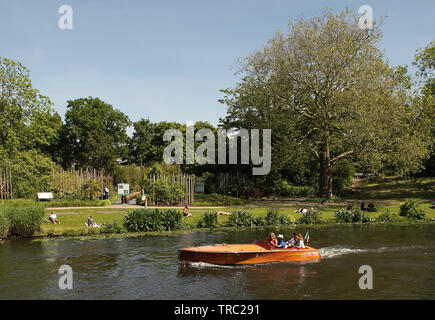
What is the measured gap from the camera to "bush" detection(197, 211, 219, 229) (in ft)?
119

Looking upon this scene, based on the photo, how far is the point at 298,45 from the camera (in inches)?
1858

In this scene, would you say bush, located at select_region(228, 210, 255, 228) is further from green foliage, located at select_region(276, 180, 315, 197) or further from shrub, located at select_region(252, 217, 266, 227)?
green foliage, located at select_region(276, 180, 315, 197)

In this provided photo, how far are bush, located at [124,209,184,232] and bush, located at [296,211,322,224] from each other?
1169cm

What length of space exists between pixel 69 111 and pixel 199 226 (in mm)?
57791

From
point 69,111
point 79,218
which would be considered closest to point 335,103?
point 79,218

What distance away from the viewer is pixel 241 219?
37.3m

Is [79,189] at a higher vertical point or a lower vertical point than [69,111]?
lower

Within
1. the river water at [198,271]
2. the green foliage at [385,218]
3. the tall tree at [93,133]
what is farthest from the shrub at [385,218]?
the tall tree at [93,133]

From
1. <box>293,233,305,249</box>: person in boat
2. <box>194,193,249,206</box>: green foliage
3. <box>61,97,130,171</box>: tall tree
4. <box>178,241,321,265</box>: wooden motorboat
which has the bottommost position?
<box>178,241,321,265</box>: wooden motorboat

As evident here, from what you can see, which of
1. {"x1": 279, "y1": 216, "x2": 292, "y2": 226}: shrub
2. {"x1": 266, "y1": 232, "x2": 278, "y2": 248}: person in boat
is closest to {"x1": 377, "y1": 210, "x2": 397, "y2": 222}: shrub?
{"x1": 279, "y1": 216, "x2": 292, "y2": 226}: shrub

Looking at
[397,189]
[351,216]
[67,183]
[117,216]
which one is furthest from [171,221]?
[397,189]

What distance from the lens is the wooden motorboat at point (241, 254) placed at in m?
23.9

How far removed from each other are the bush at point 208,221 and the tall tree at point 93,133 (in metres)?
42.7
